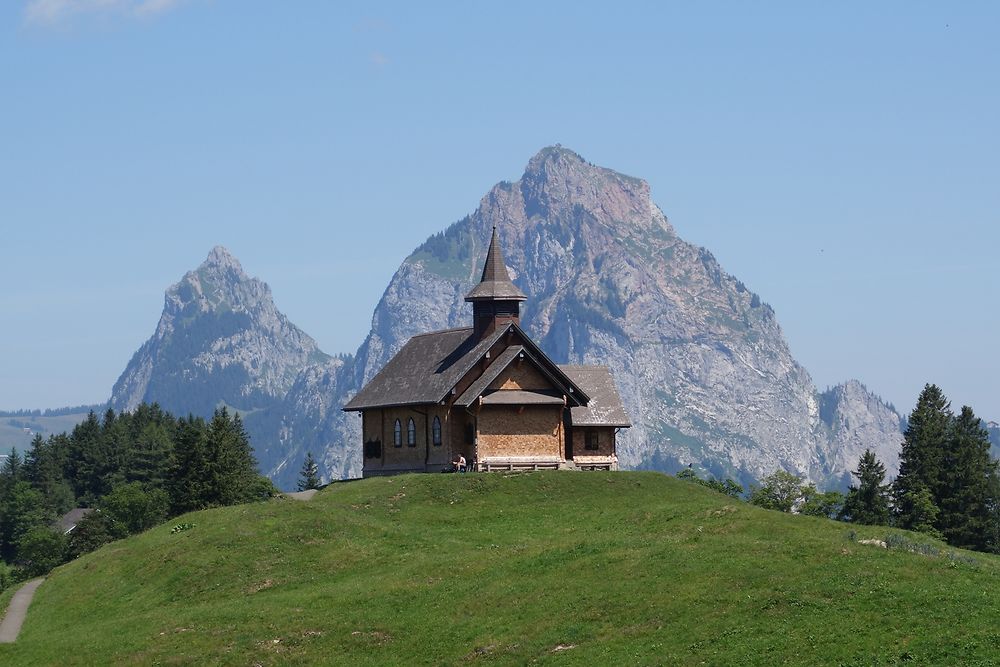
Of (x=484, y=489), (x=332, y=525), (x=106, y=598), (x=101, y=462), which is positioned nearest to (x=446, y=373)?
(x=484, y=489)

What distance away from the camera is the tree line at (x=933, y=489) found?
109312 millimetres

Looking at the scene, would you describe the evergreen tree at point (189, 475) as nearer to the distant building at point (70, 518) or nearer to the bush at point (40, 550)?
the bush at point (40, 550)

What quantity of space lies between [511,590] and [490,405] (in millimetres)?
34105

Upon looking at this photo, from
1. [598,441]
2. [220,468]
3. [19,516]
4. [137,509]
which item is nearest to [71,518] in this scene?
[19,516]

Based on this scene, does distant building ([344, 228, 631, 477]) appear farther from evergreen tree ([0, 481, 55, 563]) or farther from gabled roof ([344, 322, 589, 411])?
evergreen tree ([0, 481, 55, 563])

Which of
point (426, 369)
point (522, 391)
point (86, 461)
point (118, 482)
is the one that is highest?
point (426, 369)

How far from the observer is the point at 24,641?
2330 inches

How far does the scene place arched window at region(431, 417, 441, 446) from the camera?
91.2m

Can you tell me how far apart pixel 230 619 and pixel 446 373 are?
38.3m

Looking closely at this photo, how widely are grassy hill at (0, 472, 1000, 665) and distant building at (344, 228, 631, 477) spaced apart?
997 centimetres

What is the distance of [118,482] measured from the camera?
167500mm

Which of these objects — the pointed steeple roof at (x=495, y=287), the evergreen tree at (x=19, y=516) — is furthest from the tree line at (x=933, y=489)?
the evergreen tree at (x=19, y=516)

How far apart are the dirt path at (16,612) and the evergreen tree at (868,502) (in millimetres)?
60558

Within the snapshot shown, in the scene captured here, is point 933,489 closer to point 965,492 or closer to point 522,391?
point 965,492
